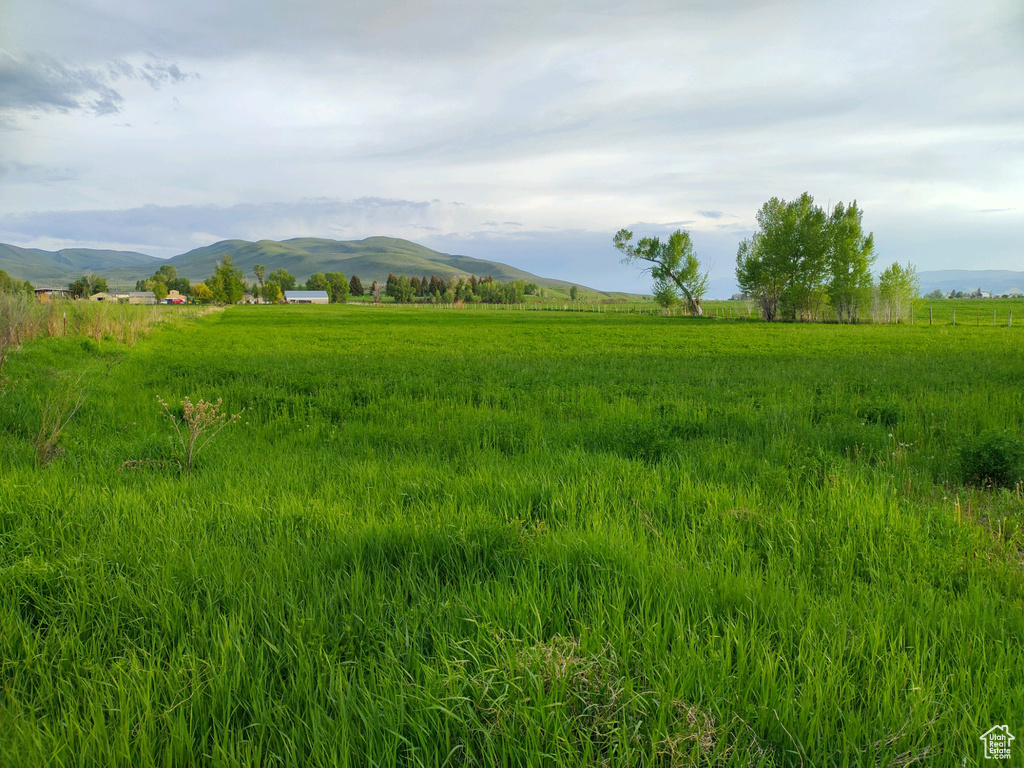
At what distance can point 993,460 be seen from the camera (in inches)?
239

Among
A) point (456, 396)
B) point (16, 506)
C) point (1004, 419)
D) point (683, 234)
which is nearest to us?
point (16, 506)

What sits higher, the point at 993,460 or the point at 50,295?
the point at 50,295

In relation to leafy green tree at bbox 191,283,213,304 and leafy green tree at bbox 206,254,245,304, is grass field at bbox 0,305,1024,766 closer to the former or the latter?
leafy green tree at bbox 206,254,245,304

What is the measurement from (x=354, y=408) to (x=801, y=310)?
199 ft

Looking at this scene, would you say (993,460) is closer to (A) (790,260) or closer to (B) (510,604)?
(B) (510,604)

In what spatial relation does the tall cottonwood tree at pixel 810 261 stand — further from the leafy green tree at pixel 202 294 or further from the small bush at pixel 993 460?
the leafy green tree at pixel 202 294

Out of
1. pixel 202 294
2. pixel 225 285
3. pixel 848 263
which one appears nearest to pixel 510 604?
pixel 848 263

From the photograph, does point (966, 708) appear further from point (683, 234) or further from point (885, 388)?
point (683, 234)

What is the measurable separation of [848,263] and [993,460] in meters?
59.6

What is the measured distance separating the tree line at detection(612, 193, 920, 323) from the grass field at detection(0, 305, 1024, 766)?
57593 mm

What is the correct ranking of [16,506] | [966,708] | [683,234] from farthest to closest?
[683,234] < [16,506] < [966,708]

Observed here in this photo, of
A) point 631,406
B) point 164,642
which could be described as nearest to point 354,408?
point 631,406

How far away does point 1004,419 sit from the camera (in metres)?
8.73

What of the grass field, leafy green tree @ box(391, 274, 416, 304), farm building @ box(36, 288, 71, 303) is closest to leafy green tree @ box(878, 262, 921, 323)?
the grass field
